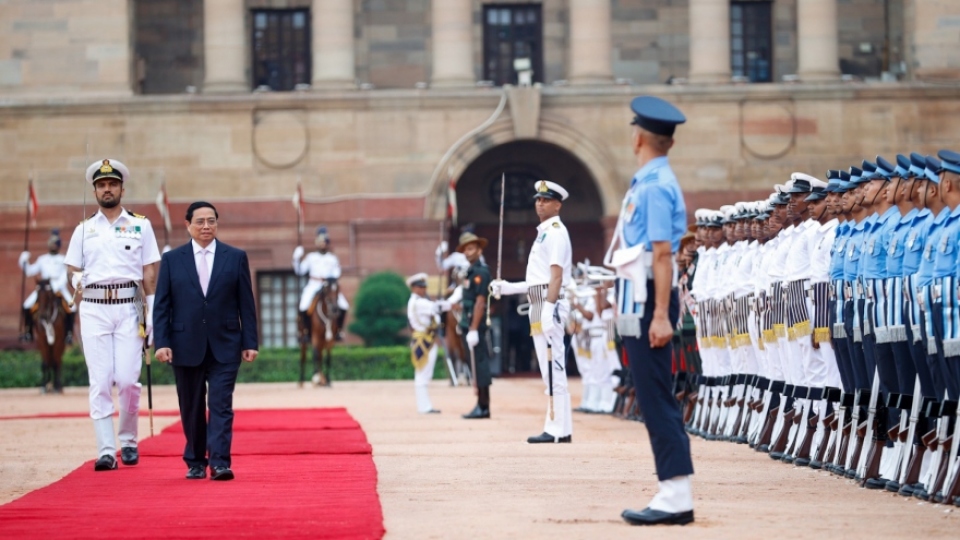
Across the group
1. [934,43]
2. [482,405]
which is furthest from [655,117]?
[934,43]

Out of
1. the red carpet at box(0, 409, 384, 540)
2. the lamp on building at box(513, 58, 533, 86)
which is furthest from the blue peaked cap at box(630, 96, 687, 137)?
the lamp on building at box(513, 58, 533, 86)

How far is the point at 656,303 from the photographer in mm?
10172

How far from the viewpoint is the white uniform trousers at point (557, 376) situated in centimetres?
1694

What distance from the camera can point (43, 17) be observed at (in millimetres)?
43156

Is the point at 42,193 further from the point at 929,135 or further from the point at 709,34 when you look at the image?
the point at 929,135

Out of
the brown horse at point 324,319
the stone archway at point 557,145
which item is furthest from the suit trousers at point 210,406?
the stone archway at point 557,145

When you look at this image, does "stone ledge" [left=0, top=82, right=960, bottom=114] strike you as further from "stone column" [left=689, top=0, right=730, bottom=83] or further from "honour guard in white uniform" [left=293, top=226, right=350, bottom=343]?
→ "honour guard in white uniform" [left=293, top=226, right=350, bottom=343]

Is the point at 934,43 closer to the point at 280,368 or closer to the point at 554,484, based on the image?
the point at 280,368

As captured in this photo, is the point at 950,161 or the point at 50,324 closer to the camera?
the point at 950,161

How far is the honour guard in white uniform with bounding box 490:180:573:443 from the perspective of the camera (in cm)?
1688

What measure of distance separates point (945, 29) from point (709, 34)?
578 cm

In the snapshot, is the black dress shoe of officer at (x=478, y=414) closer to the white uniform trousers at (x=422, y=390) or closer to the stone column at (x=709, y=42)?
the white uniform trousers at (x=422, y=390)

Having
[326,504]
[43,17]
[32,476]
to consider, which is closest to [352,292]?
[43,17]

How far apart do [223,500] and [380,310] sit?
28394mm
